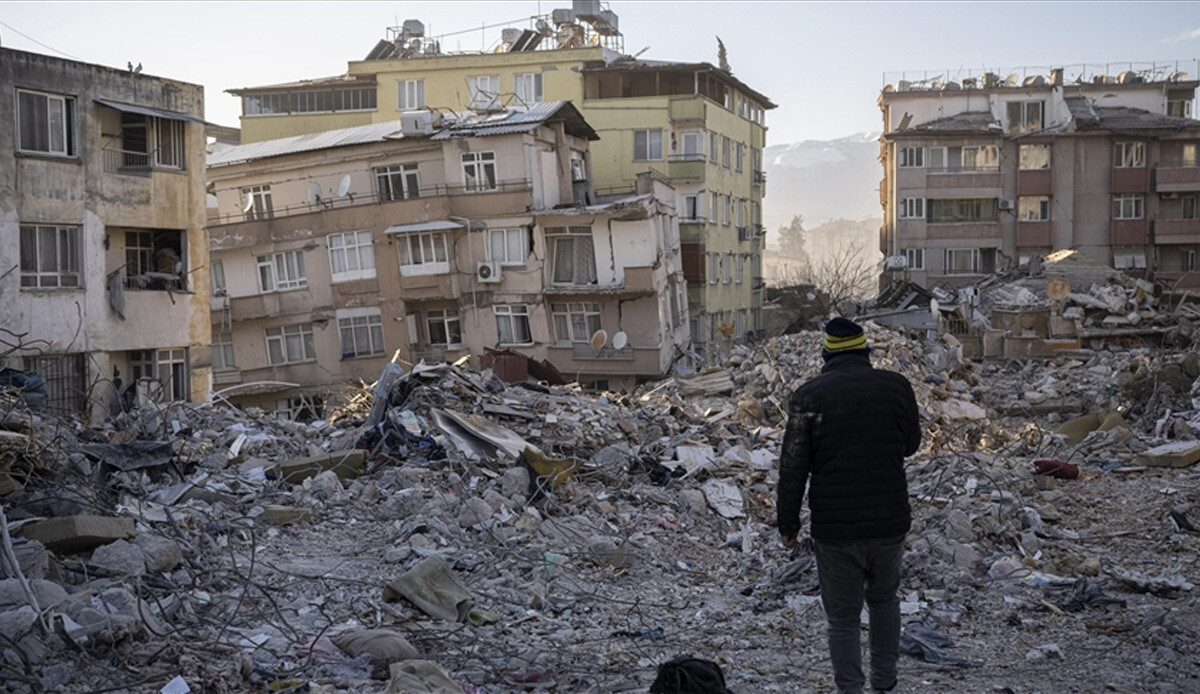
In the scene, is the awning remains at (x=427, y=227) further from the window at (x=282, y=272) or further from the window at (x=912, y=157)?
the window at (x=912, y=157)

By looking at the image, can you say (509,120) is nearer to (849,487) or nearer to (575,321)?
(575,321)

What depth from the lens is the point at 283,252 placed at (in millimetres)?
37969

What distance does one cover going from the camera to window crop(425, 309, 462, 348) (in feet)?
120

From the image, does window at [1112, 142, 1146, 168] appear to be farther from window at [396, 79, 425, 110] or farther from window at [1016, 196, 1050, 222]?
window at [396, 79, 425, 110]

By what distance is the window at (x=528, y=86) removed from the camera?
4647 cm

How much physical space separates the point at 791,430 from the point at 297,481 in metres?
7.56

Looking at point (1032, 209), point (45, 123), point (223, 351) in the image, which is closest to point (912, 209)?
point (1032, 209)

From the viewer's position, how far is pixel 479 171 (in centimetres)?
3562

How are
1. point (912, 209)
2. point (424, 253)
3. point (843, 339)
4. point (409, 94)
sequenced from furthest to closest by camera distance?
1. point (912, 209)
2. point (409, 94)
3. point (424, 253)
4. point (843, 339)

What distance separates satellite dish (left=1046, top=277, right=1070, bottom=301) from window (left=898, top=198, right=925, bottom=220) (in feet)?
50.4

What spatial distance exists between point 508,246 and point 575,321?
3195 millimetres

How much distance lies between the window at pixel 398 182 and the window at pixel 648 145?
11.9 meters

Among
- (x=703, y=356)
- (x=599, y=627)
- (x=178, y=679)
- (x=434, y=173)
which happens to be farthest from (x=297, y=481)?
(x=703, y=356)

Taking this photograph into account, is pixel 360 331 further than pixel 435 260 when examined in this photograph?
Yes
